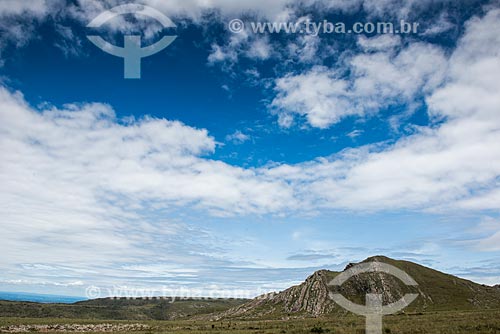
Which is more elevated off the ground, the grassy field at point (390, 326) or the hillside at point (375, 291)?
the grassy field at point (390, 326)

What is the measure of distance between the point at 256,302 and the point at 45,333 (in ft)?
339

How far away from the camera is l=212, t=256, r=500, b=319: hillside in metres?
122

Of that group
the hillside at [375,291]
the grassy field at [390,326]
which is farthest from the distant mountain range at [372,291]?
the grassy field at [390,326]

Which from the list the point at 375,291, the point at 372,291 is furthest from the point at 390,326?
the point at 375,291

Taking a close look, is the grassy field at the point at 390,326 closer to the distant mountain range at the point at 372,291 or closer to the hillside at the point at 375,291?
the distant mountain range at the point at 372,291

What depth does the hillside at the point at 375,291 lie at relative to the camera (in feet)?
400

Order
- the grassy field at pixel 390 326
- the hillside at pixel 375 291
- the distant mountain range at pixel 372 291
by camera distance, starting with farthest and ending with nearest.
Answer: the hillside at pixel 375 291
the distant mountain range at pixel 372 291
the grassy field at pixel 390 326

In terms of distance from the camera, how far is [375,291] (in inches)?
5113

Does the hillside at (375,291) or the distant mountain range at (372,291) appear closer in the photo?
the distant mountain range at (372,291)

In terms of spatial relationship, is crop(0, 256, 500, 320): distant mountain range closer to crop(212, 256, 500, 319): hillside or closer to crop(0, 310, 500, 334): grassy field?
crop(212, 256, 500, 319): hillside

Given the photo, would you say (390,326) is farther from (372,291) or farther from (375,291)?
(375,291)

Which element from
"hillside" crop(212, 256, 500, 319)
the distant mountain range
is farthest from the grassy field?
"hillside" crop(212, 256, 500, 319)

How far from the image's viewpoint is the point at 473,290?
133375mm

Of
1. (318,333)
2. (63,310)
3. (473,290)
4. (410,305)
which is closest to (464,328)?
(318,333)
